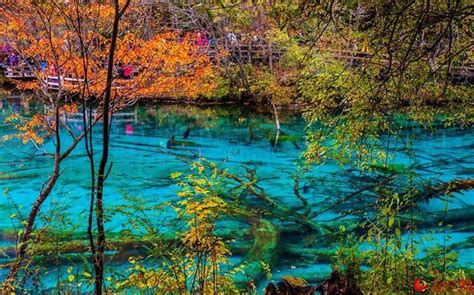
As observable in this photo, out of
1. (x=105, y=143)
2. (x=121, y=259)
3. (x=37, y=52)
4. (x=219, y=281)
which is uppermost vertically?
(x=37, y=52)

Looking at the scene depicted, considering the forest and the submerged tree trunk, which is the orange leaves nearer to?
the forest

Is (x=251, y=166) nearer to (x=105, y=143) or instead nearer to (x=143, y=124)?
(x=143, y=124)

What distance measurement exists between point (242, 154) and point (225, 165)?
117 cm

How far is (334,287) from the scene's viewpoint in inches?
95.3

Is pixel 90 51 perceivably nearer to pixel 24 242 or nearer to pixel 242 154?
pixel 24 242

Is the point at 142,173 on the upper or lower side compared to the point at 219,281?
lower

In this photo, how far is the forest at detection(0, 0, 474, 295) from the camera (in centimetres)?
254

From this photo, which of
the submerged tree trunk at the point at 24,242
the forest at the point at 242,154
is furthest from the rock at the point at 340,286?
the submerged tree trunk at the point at 24,242

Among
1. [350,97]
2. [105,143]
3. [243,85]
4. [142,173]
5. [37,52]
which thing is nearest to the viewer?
[105,143]

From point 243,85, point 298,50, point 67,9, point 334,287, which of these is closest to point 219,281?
point 334,287

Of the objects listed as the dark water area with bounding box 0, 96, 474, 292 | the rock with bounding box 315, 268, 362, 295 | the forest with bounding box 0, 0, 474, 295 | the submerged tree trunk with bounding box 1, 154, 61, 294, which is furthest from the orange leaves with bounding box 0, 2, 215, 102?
the rock with bounding box 315, 268, 362, 295

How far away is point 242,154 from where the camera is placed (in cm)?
1053

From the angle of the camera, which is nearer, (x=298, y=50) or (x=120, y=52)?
(x=120, y=52)

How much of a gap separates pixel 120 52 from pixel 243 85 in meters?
9.53
